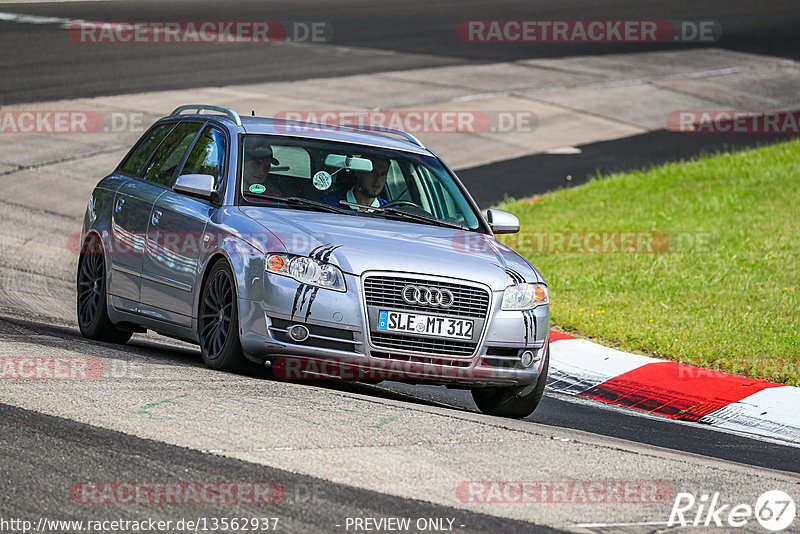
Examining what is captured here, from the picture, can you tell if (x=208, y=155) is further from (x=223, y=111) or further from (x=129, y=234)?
(x=129, y=234)

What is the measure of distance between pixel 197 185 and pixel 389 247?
56.3 inches

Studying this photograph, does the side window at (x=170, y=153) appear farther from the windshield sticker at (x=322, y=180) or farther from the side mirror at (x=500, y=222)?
the side mirror at (x=500, y=222)

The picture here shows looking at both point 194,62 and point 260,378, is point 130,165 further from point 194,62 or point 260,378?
point 194,62

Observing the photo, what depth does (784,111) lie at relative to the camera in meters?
24.8

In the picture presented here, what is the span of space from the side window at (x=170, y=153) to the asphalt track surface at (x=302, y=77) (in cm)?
128

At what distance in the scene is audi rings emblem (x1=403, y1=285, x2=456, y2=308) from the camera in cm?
729

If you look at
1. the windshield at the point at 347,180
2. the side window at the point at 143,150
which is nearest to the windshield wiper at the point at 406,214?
the windshield at the point at 347,180

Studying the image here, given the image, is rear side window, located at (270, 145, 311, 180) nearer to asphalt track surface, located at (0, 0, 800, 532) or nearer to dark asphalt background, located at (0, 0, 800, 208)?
asphalt track surface, located at (0, 0, 800, 532)

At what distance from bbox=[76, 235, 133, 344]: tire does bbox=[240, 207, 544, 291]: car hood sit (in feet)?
6.25

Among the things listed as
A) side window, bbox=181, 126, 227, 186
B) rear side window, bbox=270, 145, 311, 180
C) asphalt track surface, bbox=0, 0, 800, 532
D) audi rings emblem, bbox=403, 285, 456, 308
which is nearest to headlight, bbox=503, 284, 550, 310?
audi rings emblem, bbox=403, 285, 456, 308

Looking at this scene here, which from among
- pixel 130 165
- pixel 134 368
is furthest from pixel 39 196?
pixel 134 368

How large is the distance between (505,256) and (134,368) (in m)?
2.40

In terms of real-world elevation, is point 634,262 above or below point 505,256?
below

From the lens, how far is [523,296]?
302 inches
